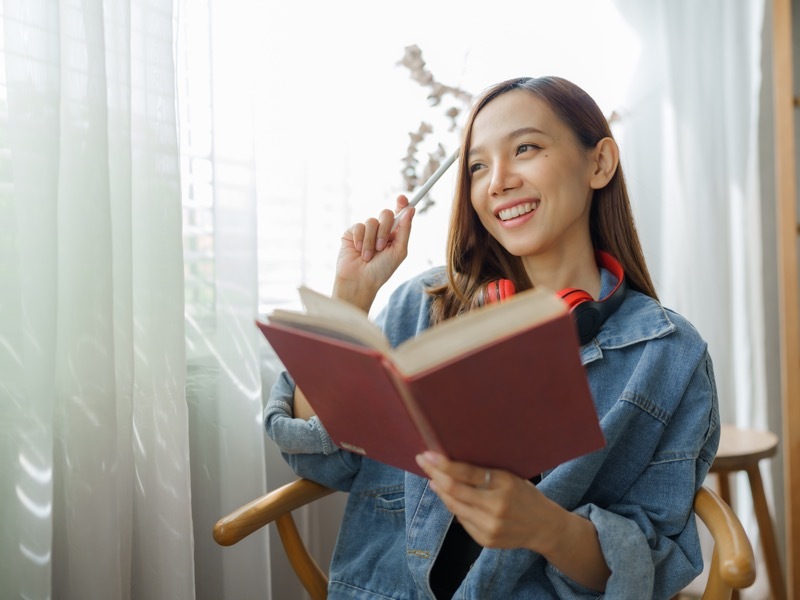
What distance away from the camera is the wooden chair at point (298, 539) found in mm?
806

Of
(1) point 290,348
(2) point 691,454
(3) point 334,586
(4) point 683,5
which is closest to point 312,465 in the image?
(3) point 334,586

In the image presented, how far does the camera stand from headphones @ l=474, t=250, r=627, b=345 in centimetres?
104

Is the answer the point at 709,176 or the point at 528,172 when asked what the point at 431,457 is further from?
the point at 709,176

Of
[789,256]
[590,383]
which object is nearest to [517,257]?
[590,383]

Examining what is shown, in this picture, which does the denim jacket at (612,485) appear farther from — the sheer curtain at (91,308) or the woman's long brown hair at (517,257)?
the sheer curtain at (91,308)

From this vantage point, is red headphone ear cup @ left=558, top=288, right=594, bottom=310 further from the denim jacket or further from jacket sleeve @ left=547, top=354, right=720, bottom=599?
jacket sleeve @ left=547, top=354, right=720, bottom=599

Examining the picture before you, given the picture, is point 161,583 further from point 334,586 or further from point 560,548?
point 560,548

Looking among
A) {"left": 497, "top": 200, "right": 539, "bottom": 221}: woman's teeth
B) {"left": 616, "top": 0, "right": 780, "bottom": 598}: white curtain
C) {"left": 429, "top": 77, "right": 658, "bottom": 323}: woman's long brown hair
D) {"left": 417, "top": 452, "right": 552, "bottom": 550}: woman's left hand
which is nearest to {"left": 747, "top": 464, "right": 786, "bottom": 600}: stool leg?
{"left": 616, "top": 0, "right": 780, "bottom": 598}: white curtain

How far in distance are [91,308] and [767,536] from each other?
1.62 m

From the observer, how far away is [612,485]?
39.2 inches

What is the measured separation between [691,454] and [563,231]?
36 cm

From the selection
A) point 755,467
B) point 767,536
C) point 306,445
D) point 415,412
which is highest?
point 415,412

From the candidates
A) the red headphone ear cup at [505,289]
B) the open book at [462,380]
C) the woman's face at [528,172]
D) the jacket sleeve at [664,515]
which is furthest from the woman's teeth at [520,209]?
the open book at [462,380]

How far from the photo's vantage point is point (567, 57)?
199 cm
